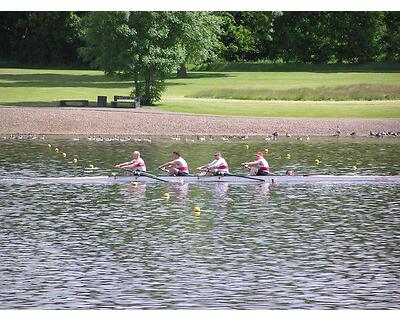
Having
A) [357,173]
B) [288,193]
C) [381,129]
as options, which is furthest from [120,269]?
[381,129]

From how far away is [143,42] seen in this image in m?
63.7

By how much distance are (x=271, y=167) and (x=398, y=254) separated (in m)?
17.2

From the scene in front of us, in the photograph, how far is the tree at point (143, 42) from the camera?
6347cm

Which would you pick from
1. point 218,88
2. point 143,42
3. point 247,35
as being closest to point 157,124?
point 143,42

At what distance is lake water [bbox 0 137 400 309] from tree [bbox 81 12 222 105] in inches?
757

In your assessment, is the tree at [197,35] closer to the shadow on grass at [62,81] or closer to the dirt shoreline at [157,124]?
the shadow on grass at [62,81]

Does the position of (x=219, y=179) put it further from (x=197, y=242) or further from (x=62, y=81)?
(x=62, y=81)

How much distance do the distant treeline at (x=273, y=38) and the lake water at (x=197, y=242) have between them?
60596 millimetres

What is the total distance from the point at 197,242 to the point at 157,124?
30.7 metres

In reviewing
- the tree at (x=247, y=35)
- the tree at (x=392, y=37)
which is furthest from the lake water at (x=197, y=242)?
the tree at (x=247, y=35)

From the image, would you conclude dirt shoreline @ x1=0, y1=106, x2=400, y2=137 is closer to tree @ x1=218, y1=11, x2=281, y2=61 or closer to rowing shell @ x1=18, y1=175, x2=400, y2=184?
rowing shell @ x1=18, y1=175, x2=400, y2=184

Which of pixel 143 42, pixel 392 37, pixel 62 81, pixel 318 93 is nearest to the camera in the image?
pixel 143 42

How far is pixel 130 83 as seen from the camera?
278ft

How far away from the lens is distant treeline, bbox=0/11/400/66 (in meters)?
104
